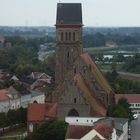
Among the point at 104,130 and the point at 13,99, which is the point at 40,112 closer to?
the point at 104,130

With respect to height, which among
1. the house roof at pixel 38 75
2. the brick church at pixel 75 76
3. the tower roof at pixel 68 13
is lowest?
the house roof at pixel 38 75

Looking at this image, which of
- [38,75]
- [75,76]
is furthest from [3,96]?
[38,75]

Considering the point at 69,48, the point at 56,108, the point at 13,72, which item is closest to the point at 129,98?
the point at 69,48

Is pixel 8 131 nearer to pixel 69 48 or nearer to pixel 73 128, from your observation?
pixel 69 48

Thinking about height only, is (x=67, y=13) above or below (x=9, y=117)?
above

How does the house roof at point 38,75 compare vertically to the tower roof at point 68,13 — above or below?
below

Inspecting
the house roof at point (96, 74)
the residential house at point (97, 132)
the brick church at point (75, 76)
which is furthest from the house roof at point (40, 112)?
the residential house at point (97, 132)

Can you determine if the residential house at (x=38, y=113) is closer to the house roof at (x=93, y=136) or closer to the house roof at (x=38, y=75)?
the house roof at (x=93, y=136)
